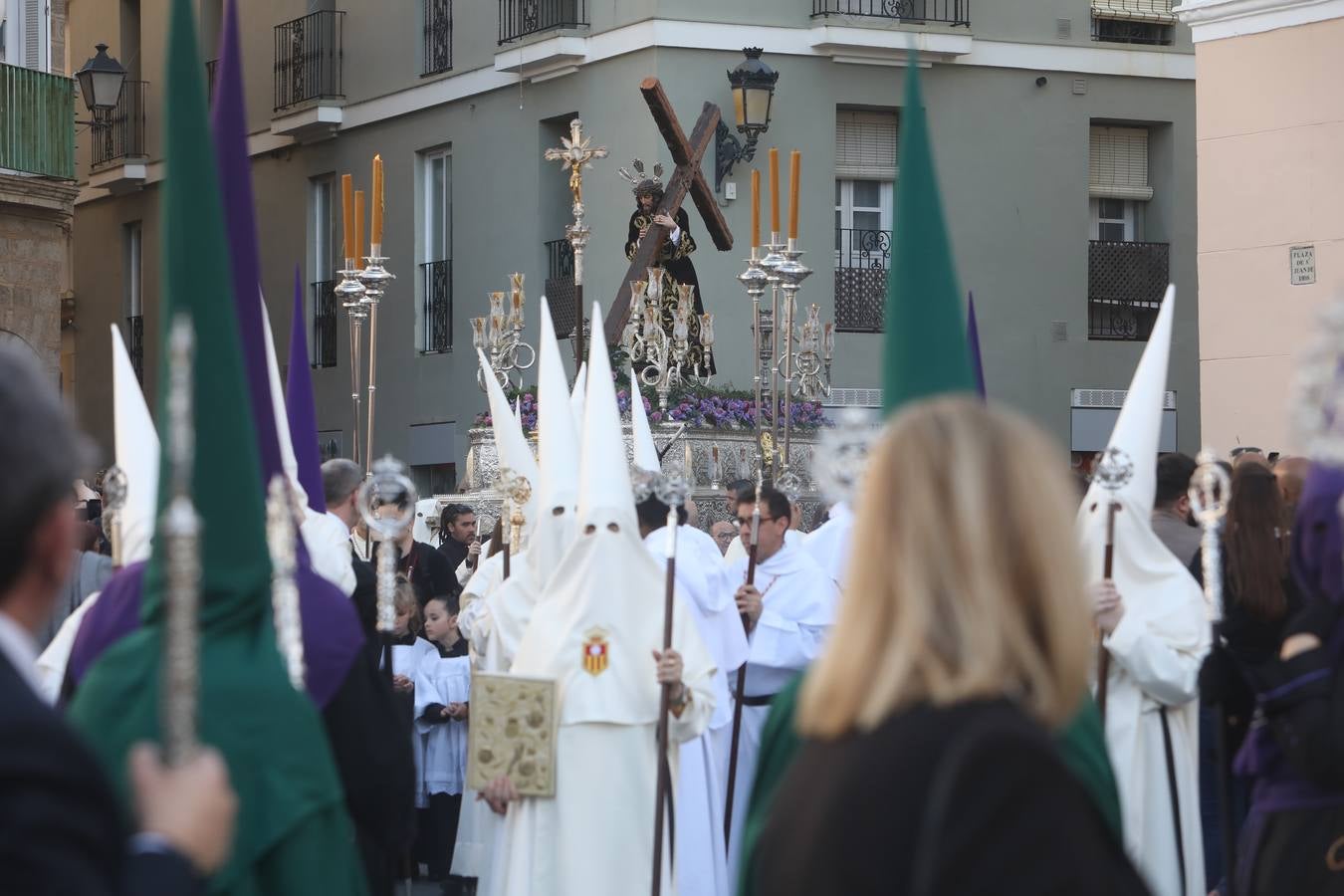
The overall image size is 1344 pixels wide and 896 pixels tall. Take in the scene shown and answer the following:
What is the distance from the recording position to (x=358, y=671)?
4816 millimetres

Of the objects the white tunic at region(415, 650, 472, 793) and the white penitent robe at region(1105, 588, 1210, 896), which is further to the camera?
the white tunic at region(415, 650, 472, 793)

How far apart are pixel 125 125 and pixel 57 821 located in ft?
89.4

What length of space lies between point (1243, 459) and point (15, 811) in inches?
205

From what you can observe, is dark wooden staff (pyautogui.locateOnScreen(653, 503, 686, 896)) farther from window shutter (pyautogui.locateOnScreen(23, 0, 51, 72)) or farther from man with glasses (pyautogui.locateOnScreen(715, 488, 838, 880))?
window shutter (pyautogui.locateOnScreen(23, 0, 51, 72))

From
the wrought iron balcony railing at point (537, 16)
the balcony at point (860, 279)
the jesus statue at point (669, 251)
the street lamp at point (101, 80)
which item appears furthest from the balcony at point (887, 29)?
the street lamp at point (101, 80)

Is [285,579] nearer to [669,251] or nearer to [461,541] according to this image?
[461,541]

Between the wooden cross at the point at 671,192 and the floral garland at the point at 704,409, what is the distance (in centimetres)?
99

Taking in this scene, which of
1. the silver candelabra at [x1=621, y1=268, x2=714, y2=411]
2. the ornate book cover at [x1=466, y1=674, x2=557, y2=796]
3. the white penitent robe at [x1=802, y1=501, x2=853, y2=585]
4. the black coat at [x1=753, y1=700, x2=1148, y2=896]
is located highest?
the silver candelabra at [x1=621, y1=268, x2=714, y2=411]

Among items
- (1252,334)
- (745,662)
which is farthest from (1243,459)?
(1252,334)

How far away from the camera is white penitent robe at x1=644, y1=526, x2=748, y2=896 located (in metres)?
8.57

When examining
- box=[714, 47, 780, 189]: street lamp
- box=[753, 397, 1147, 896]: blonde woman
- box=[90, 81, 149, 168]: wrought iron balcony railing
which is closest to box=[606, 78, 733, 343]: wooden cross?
box=[714, 47, 780, 189]: street lamp

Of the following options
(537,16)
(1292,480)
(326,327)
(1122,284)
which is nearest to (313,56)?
(326,327)

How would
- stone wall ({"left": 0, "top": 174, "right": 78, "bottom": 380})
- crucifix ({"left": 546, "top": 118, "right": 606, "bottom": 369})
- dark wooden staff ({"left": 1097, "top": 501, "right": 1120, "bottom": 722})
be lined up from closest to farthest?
dark wooden staff ({"left": 1097, "top": 501, "right": 1120, "bottom": 722}) < crucifix ({"left": 546, "top": 118, "right": 606, "bottom": 369}) < stone wall ({"left": 0, "top": 174, "right": 78, "bottom": 380})

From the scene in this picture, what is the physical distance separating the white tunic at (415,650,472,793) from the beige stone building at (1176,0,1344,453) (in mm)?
5650
